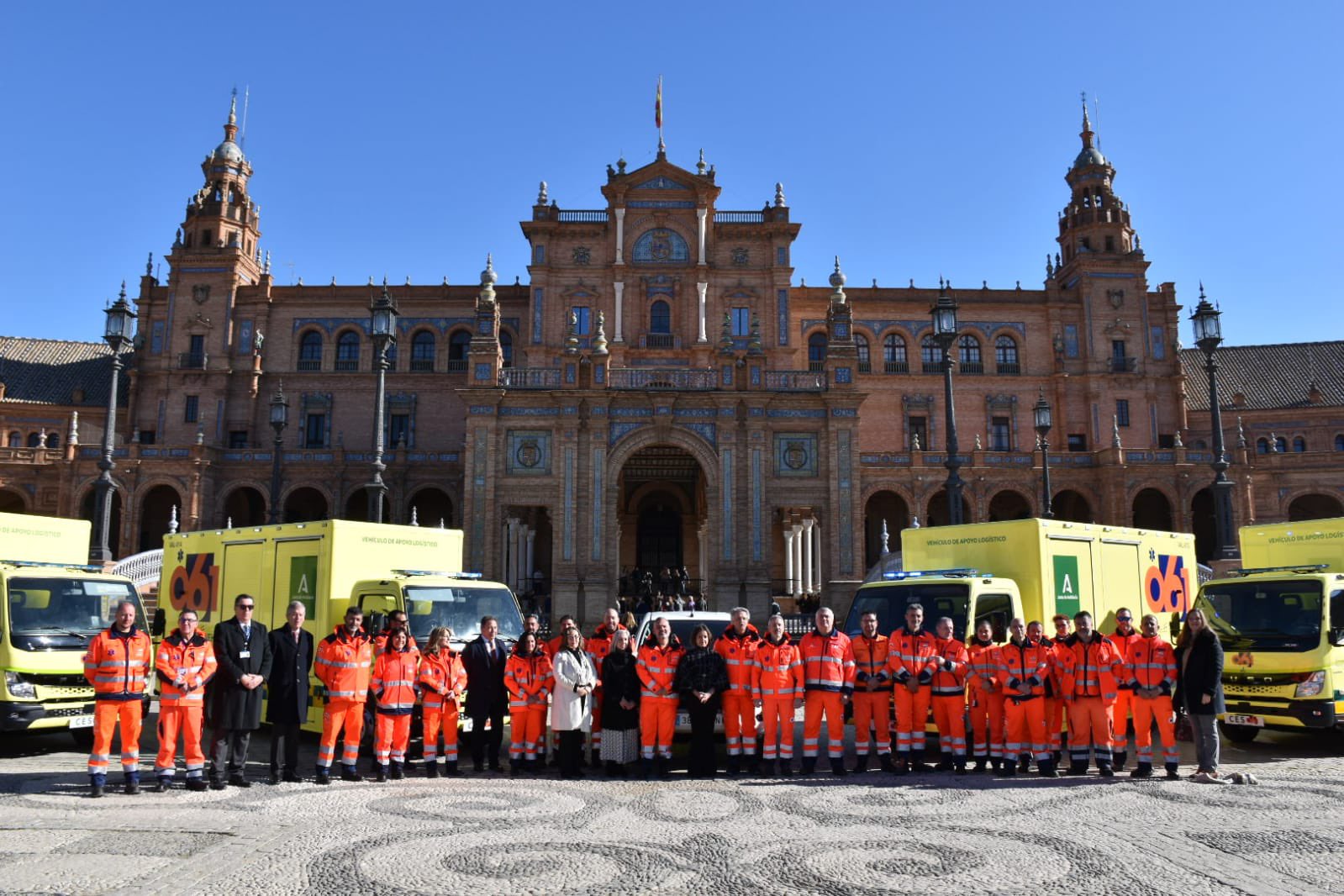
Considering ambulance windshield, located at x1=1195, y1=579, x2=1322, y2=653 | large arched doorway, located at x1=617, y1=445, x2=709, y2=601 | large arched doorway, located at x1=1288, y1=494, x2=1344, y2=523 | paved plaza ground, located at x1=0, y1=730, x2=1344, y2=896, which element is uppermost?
large arched doorway, located at x1=1288, y1=494, x2=1344, y2=523

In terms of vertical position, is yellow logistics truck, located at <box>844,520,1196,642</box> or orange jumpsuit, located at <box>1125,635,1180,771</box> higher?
yellow logistics truck, located at <box>844,520,1196,642</box>

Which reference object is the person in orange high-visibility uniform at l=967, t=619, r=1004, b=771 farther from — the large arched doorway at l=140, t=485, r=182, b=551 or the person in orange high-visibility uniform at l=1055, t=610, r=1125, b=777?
the large arched doorway at l=140, t=485, r=182, b=551

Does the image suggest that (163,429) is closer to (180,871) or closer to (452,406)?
(452,406)

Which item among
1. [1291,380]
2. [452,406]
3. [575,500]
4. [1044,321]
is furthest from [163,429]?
[1291,380]

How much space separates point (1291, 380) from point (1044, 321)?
55.2ft

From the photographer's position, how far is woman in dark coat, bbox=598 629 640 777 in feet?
33.7

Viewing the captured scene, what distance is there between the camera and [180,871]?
650 cm

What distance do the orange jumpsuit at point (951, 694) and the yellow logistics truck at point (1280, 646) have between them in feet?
13.1

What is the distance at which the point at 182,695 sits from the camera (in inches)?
362

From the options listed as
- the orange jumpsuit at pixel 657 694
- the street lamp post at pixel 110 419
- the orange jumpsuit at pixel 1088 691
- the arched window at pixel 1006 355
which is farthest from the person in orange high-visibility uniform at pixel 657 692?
the arched window at pixel 1006 355

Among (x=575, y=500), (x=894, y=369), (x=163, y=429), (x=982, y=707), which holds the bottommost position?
(x=982, y=707)

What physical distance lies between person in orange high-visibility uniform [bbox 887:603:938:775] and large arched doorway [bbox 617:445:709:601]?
24327mm

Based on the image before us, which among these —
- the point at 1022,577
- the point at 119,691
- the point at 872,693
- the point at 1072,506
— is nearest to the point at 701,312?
the point at 1072,506

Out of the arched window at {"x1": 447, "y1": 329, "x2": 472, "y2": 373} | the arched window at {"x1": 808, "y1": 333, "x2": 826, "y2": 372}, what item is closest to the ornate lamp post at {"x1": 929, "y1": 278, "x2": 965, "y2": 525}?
the arched window at {"x1": 808, "y1": 333, "x2": 826, "y2": 372}
